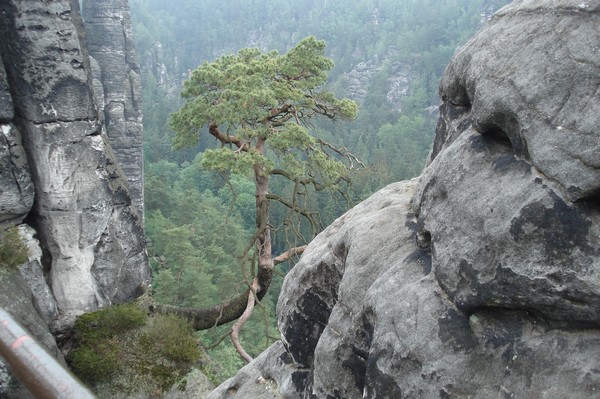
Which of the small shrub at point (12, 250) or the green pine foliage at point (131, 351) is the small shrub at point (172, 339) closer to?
the green pine foliage at point (131, 351)

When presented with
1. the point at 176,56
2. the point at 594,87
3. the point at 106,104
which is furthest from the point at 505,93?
the point at 176,56

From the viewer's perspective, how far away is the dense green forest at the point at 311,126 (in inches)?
990

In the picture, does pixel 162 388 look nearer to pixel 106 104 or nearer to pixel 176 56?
pixel 106 104

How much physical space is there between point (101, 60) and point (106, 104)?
8.91 ft

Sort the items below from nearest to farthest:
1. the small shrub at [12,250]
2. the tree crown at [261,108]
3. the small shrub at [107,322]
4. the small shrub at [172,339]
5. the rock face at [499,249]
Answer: the rock face at [499,249] → the small shrub at [12,250] → the tree crown at [261,108] → the small shrub at [107,322] → the small shrub at [172,339]

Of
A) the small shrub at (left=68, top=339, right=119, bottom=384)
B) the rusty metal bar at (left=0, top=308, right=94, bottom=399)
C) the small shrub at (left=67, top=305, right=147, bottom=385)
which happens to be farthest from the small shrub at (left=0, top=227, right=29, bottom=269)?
the rusty metal bar at (left=0, top=308, right=94, bottom=399)

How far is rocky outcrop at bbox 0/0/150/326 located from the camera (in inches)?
380

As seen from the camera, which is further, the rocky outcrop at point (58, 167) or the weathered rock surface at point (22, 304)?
the rocky outcrop at point (58, 167)

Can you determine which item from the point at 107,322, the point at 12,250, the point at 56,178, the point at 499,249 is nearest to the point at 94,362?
the point at 107,322

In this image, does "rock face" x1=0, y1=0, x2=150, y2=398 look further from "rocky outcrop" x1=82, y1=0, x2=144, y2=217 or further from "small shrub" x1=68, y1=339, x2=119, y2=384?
"rocky outcrop" x1=82, y1=0, x2=144, y2=217

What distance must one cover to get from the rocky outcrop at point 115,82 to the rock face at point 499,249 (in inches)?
1129

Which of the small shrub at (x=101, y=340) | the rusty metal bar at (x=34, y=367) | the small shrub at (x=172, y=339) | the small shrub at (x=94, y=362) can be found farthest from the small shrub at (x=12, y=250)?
the rusty metal bar at (x=34, y=367)

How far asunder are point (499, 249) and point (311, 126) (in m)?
9.93

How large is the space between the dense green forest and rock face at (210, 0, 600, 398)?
7.08 m
